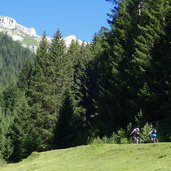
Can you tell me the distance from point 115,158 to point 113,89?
20.8 meters

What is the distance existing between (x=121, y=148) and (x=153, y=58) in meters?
14.5

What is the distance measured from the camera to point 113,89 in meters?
48.9

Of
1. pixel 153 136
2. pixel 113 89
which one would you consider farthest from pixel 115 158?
pixel 113 89

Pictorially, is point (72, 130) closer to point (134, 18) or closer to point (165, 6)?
point (134, 18)

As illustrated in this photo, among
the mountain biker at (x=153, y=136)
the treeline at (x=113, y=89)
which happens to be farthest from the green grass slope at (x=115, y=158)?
the treeline at (x=113, y=89)

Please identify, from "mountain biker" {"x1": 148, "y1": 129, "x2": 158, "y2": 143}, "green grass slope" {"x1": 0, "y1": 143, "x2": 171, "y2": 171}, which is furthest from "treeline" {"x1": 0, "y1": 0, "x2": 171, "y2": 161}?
"green grass slope" {"x1": 0, "y1": 143, "x2": 171, "y2": 171}

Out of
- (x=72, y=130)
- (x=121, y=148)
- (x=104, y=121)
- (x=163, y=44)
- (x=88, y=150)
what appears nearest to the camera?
(x=121, y=148)

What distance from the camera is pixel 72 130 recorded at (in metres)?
61.1

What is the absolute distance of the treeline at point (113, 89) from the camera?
42.2 m

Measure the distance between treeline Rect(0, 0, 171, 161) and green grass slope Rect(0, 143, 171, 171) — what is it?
6994 mm

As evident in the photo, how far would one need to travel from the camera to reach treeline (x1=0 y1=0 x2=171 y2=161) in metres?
42.2

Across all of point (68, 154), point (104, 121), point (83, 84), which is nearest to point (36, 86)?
point (83, 84)

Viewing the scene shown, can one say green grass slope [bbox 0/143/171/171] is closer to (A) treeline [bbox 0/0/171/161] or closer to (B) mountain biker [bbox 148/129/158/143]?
(B) mountain biker [bbox 148/129/158/143]

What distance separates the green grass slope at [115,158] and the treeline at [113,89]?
6.99 metres
